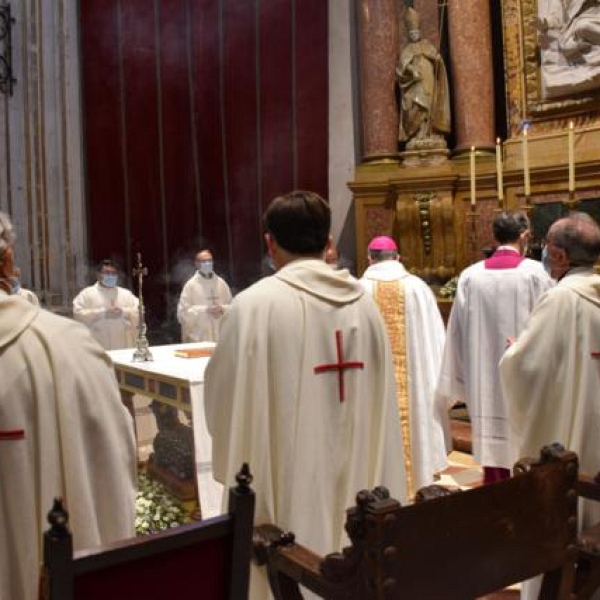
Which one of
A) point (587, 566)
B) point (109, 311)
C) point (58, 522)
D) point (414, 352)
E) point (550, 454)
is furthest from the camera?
point (109, 311)

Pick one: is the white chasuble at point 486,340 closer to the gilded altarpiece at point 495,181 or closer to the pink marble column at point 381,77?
the gilded altarpiece at point 495,181

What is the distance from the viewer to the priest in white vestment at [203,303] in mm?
8234

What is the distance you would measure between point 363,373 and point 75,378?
94 centimetres

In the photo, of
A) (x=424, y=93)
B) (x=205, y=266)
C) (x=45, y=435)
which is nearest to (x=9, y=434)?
(x=45, y=435)

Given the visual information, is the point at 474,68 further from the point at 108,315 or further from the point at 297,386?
the point at 297,386

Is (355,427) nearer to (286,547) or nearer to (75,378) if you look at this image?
(286,547)

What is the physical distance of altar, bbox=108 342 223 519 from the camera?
13.3 feet

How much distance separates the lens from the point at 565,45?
649cm

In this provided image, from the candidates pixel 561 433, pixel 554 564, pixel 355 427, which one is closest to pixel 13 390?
pixel 355 427

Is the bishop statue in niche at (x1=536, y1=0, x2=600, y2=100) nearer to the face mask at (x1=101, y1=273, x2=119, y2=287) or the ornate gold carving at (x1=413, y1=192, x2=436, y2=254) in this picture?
the ornate gold carving at (x1=413, y1=192, x2=436, y2=254)

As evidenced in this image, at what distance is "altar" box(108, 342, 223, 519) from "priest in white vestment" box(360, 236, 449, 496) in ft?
3.82

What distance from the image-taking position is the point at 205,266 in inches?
326

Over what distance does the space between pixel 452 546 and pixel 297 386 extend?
2.88ft

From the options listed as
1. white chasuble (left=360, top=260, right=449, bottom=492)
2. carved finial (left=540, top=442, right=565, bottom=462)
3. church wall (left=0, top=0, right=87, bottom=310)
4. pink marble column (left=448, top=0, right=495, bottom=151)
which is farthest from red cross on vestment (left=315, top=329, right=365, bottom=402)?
church wall (left=0, top=0, right=87, bottom=310)
